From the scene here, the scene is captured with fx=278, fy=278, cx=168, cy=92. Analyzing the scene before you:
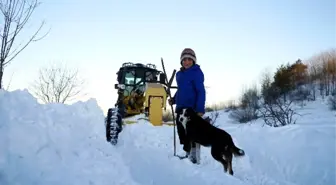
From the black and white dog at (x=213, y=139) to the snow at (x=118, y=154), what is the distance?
28 centimetres

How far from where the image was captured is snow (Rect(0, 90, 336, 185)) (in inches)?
114

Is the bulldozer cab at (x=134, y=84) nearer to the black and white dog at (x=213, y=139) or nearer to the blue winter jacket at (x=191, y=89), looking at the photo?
the blue winter jacket at (x=191, y=89)

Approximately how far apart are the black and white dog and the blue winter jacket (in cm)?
27

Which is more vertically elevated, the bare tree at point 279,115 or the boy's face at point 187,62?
the boy's face at point 187,62

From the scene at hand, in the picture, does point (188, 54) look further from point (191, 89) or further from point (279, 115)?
point (279, 115)

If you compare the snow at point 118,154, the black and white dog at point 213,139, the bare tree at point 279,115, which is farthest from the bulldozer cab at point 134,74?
the black and white dog at point 213,139

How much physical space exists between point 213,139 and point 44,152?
2883 millimetres

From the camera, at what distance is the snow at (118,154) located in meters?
2.91

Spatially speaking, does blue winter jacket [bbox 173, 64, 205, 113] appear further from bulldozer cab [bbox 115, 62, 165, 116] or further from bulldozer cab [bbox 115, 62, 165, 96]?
bulldozer cab [bbox 115, 62, 165, 96]

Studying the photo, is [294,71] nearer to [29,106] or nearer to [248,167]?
[248,167]

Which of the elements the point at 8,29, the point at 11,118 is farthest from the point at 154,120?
the point at 8,29

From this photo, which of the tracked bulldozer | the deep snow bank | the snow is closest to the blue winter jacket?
the tracked bulldozer

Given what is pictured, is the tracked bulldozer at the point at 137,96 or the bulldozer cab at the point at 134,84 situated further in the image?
the bulldozer cab at the point at 134,84

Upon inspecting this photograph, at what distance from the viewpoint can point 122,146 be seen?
18.5 ft
